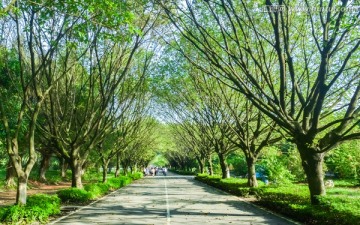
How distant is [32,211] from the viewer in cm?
1155

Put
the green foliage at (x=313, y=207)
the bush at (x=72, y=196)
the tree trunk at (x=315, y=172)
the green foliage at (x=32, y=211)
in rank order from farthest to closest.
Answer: the bush at (x=72, y=196) < the tree trunk at (x=315, y=172) < the green foliage at (x=32, y=211) < the green foliage at (x=313, y=207)

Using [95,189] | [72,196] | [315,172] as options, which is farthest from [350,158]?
[72,196]

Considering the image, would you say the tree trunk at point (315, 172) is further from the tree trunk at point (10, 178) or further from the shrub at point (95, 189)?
the tree trunk at point (10, 178)

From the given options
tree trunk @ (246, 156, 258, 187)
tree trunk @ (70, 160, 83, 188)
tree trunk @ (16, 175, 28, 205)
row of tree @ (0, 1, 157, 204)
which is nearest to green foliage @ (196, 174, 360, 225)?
tree trunk @ (246, 156, 258, 187)

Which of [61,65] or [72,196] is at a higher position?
[61,65]

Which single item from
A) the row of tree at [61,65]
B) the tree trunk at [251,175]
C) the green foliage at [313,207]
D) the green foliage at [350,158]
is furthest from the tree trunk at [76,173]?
the green foliage at [350,158]

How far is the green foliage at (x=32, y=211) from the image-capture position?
10748mm

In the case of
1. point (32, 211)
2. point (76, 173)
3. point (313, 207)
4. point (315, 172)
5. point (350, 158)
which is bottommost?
point (313, 207)

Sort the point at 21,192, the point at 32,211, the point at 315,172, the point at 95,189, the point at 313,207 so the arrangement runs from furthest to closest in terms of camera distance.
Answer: the point at 95,189 → the point at 315,172 → the point at 21,192 → the point at 313,207 → the point at 32,211

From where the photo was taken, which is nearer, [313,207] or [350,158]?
[313,207]

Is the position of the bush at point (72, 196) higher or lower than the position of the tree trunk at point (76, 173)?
lower

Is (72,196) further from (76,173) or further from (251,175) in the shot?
(251,175)

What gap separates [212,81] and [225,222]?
1388cm

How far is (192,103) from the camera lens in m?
29.6
